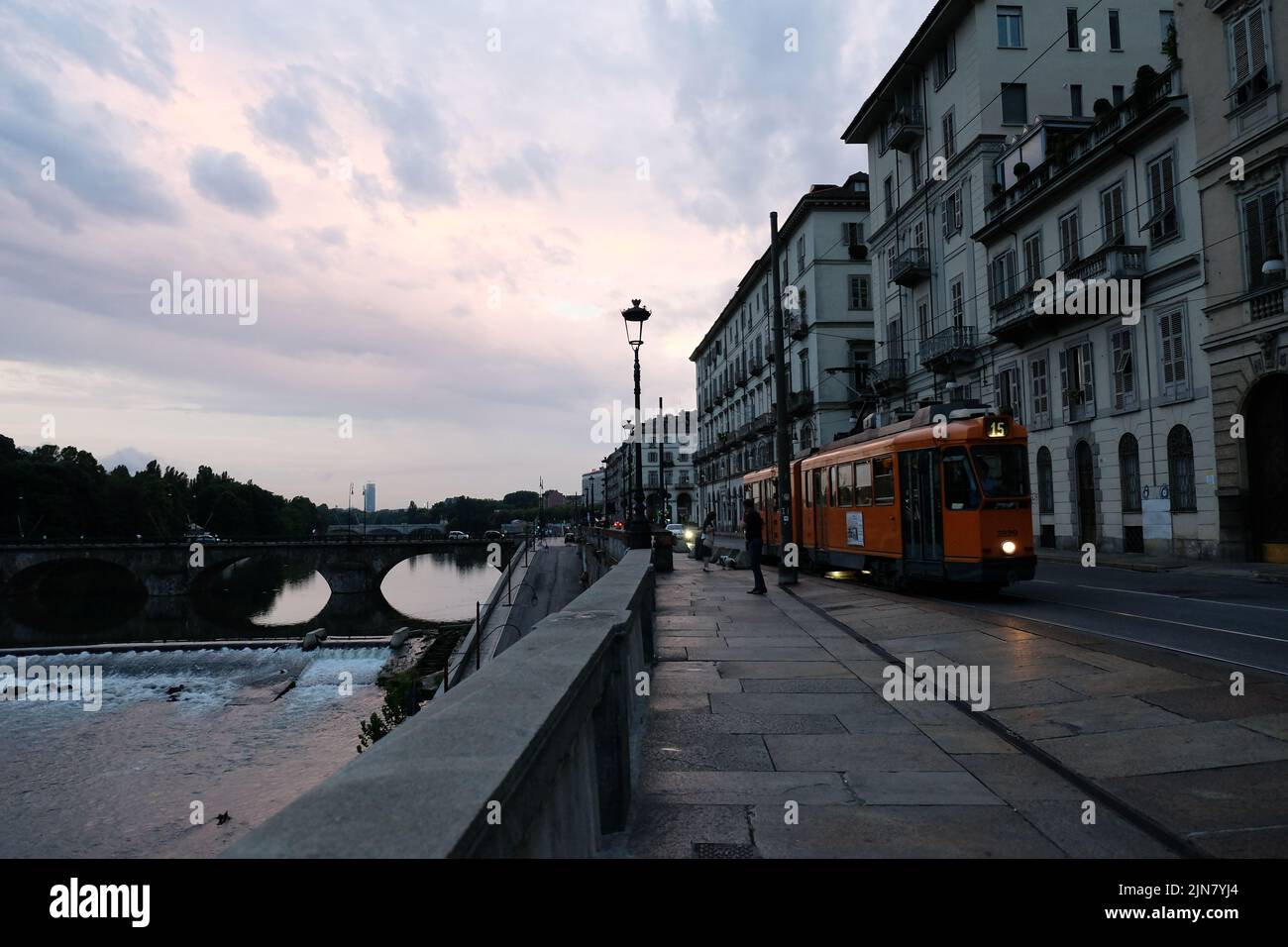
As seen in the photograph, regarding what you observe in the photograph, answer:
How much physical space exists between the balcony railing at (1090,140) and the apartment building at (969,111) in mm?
1828

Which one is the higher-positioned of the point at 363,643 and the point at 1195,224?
the point at 1195,224

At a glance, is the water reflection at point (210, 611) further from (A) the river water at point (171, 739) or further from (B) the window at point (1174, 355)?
(B) the window at point (1174, 355)

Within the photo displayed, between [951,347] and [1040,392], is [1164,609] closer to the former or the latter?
[1040,392]

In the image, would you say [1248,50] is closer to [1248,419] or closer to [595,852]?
[1248,419]

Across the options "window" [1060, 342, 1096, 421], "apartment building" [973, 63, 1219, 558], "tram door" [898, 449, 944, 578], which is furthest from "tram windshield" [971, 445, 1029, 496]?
"window" [1060, 342, 1096, 421]

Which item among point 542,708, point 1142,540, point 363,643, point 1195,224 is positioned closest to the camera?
point 542,708

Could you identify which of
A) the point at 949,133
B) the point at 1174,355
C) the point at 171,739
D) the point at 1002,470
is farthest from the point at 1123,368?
the point at 171,739

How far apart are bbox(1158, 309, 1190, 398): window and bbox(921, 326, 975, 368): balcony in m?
9.72

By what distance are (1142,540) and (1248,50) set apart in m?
12.6

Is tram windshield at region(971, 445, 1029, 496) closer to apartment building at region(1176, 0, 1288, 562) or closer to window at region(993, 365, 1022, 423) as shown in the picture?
apartment building at region(1176, 0, 1288, 562)

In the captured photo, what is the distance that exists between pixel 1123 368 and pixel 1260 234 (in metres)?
5.61
